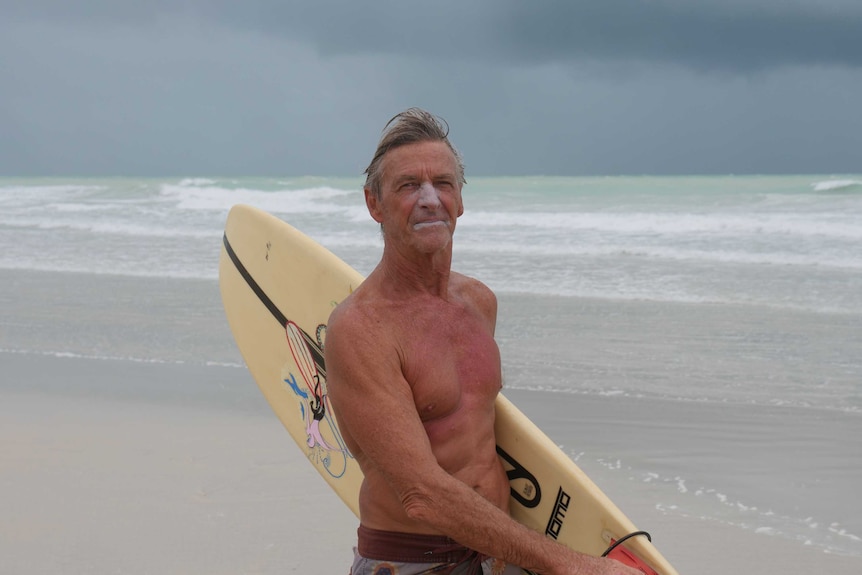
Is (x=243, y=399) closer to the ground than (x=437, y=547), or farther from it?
closer to the ground

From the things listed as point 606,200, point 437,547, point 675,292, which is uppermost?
point 437,547

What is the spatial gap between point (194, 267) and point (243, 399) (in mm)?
6391

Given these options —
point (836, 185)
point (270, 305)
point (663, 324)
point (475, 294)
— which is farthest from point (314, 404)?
point (836, 185)

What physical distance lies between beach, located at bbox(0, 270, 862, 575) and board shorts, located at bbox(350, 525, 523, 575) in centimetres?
149

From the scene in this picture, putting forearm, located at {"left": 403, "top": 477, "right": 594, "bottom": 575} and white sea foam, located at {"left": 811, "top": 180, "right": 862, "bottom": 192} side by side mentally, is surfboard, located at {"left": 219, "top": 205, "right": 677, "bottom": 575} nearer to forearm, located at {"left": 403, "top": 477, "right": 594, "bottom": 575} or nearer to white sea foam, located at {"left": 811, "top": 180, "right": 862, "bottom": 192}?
forearm, located at {"left": 403, "top": 477, "right": 594, "bottom": 575}

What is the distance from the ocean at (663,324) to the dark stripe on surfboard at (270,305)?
168 centimetres

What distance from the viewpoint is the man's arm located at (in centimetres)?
159

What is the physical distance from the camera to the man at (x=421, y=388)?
161 centimetres

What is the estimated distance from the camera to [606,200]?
2155 centimetres

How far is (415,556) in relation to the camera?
6.07 ft

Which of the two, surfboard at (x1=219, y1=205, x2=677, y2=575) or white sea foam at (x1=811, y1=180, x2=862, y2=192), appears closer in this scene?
surfboard at (x1=219, y1=205, x2=677, y2=575)

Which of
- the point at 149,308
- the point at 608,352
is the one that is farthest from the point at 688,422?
the point at 149,308

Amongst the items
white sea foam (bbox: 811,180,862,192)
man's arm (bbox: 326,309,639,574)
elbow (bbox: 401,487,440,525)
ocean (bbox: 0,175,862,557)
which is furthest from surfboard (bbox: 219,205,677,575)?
white sea foam (bbox: 811,180,862,192)

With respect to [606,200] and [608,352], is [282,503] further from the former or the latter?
[606,200]
